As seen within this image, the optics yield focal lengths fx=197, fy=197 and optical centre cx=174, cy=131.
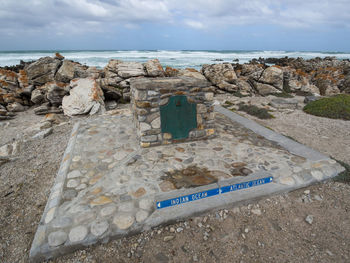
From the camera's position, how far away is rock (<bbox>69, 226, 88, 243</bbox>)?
9.07 ft

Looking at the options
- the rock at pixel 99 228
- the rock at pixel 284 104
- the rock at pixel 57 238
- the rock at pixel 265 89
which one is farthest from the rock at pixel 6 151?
the rock at pixel 265 89

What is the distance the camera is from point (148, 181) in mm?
3834

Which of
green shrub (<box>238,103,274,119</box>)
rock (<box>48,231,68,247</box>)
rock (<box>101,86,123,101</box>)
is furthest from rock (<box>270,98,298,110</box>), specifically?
rock (<box>48,231,68,247</box>)

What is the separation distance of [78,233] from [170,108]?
126 inches

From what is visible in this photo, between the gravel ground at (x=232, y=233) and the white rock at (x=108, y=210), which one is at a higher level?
the white rock at (x=108, y=210)

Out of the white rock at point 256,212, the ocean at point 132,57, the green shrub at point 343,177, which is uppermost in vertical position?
the ocean at point 132,57

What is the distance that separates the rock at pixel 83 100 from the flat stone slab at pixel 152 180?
4378 millimetres

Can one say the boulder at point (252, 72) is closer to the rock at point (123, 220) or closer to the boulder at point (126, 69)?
the boulder at point (126, 69)

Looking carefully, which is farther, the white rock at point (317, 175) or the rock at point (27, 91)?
the rock at point (27, 91)

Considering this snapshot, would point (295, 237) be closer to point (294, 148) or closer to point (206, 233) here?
point (206, 233)

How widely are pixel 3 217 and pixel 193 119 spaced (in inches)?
173

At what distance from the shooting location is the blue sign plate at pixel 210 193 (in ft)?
10.8

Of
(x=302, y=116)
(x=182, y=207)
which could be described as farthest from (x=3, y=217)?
(x=302, y=116)

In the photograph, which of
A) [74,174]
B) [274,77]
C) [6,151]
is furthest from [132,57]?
[74,174]
